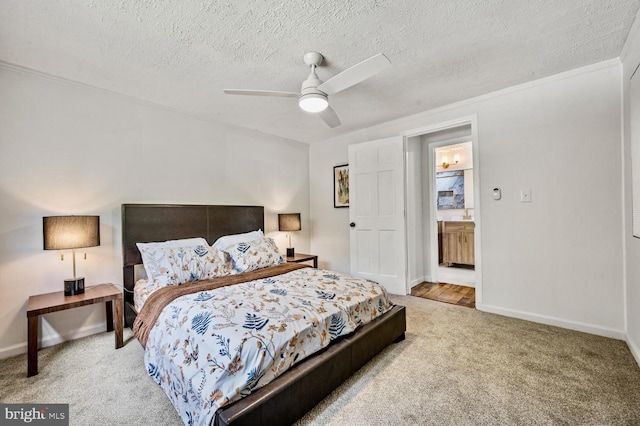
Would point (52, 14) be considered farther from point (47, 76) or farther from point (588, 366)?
point (588, 366)

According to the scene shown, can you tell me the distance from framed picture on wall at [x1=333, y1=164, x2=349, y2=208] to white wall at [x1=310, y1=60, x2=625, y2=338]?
1735mm

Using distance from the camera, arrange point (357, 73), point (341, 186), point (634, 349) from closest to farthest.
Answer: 1. point (357, 73)
2. point (634, 349)
3. point (341, 186)

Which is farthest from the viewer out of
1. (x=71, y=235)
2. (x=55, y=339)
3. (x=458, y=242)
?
(x=458, y=242)

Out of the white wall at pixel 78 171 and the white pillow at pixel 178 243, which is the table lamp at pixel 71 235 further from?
the white pillow at pixel 178 243

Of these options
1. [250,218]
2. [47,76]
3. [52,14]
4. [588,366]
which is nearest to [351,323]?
[588,366]

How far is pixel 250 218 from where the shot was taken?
4000 mm

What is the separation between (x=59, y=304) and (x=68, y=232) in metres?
0.57

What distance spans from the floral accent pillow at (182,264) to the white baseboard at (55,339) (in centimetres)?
78

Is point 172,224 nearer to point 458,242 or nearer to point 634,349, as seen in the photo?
point 634,349

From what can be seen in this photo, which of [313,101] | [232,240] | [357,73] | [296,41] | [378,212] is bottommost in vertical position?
[232,240]

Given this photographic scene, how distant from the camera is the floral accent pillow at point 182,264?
8.40 ft

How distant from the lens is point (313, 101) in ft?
7.04

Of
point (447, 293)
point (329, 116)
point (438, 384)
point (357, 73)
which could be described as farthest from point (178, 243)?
point (447, 293)

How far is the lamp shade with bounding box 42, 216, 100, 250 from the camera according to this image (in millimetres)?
2271
